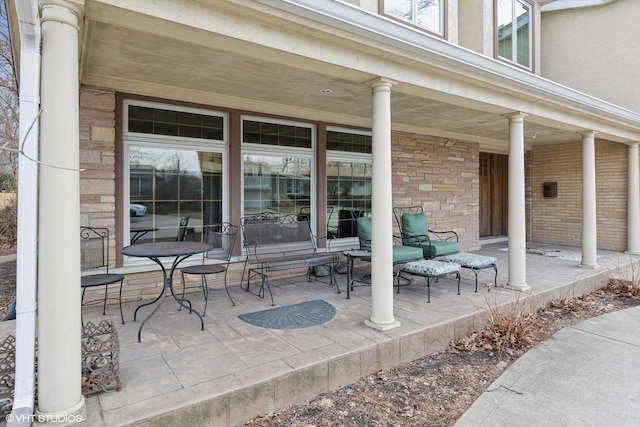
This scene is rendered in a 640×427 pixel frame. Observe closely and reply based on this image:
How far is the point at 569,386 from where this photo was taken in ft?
8.79

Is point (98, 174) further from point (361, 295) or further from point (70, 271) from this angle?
point (361, 295)

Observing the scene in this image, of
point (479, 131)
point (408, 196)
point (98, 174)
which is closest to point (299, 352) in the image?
point (98, 174)

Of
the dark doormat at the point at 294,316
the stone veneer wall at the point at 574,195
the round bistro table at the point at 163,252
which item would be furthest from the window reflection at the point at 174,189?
the stone veneer wall at the point at 574,195

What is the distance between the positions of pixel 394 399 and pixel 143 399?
1569mm

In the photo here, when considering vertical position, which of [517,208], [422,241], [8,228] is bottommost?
[422,241]

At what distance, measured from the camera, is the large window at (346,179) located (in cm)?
555

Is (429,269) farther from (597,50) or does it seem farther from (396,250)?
(597,50)

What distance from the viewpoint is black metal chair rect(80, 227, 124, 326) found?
317 centimetres

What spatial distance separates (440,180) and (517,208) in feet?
7.73

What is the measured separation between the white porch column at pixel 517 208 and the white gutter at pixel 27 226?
4611 millimetres

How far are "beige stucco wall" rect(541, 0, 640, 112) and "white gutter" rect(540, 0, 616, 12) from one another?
0.11m

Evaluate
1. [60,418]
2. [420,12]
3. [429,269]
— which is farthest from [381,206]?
[420,12]

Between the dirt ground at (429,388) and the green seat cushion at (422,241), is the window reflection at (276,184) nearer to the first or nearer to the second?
the green seat cushion at (422,241)

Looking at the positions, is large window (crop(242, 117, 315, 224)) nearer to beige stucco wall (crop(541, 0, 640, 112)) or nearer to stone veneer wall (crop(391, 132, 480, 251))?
stone veneer wall (crop(391, 132, 480, 251))
